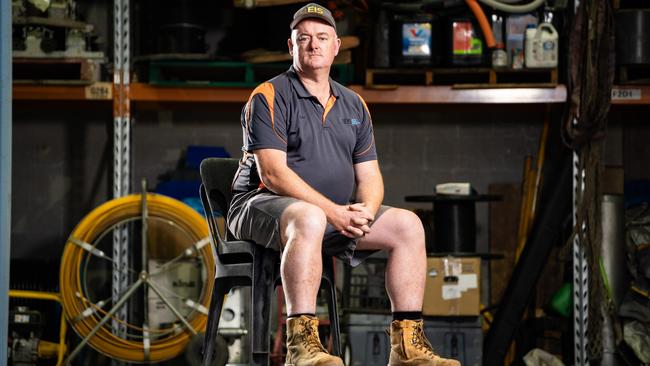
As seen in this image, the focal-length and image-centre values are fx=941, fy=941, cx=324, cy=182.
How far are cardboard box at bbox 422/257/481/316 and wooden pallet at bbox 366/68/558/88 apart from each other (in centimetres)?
110

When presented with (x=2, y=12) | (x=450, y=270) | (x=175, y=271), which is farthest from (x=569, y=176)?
(x=2, y=12)

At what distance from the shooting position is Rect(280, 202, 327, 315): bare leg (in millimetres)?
2916

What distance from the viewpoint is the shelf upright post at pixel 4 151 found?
9.33 ft

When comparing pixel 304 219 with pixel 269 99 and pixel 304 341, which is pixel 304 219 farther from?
pixel 269 99

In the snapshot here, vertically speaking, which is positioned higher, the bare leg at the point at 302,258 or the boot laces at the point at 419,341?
the bare leg at the point at 302,258

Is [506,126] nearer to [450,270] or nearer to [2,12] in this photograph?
[450,270]

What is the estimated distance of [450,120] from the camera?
6910 millimetres

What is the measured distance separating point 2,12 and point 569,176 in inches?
158

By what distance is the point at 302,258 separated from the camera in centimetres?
291

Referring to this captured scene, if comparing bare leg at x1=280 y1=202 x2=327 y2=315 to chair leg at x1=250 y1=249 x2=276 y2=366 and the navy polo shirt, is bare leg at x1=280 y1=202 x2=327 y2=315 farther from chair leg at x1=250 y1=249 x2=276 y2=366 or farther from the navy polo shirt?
the navy polo shirt

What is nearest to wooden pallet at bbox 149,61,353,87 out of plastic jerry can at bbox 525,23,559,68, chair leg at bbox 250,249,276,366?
plastic jerry can at bbox 525,23,559,68

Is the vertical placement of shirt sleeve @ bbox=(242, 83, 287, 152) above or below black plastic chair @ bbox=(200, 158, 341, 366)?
above

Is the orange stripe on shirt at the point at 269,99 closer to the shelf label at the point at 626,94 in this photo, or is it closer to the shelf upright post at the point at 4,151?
the shelf upright post at the point at 4,151

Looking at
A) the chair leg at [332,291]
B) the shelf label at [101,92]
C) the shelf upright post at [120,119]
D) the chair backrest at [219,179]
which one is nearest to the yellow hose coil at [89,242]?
the shelf upright post at [120,119]
